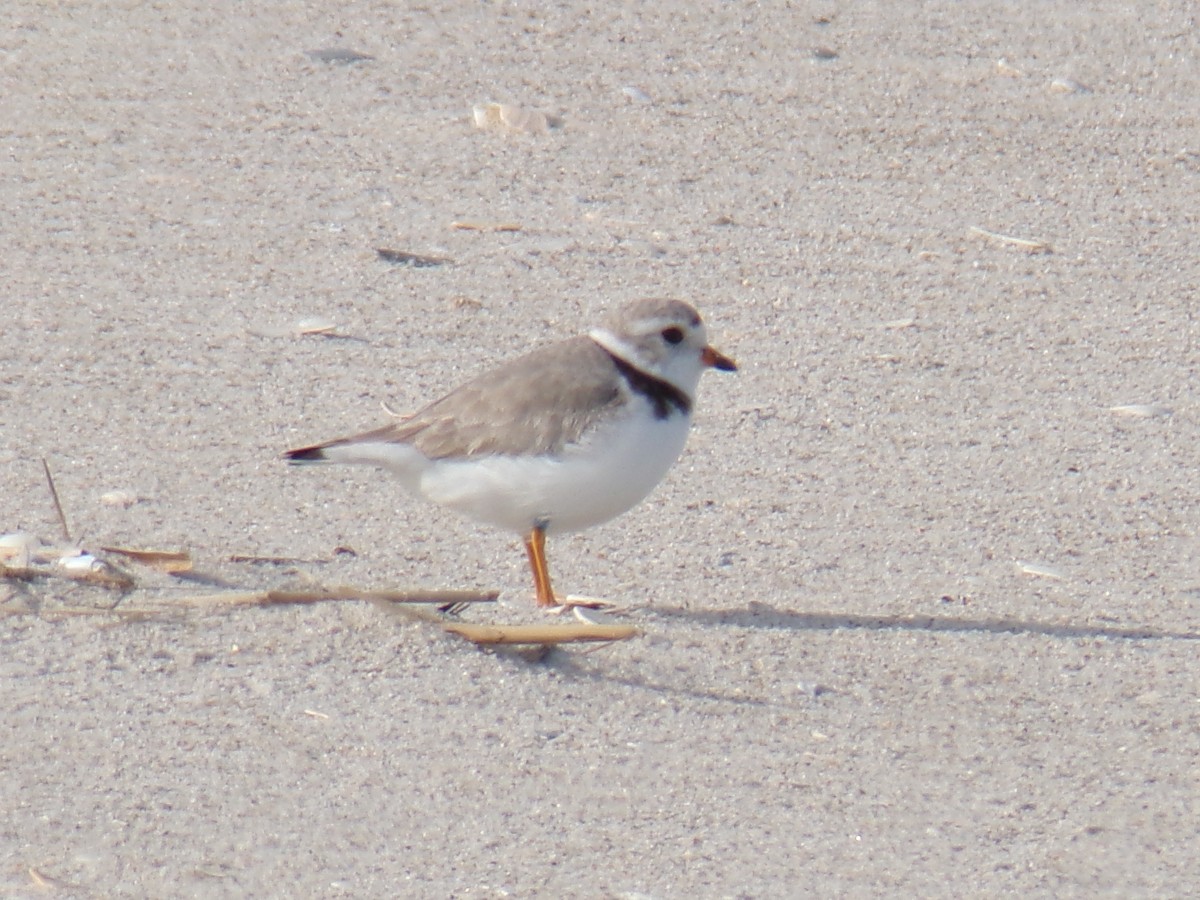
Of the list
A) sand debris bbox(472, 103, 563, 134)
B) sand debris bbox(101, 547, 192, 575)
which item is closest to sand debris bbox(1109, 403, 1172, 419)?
sand debris bbox(472, 103, 563, 134)

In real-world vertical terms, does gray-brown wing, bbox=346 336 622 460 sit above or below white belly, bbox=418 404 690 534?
above

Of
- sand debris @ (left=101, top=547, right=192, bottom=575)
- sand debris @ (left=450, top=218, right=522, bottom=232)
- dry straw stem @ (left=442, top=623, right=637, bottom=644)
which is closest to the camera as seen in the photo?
dry straw stem @ (left=442, top=623, right=637, bottom=644)

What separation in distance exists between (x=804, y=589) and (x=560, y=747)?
3.67 feet

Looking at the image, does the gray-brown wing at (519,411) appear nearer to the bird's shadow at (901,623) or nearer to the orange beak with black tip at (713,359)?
the orange beak with black tip at (713,359)

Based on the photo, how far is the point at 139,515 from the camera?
4.84 meters

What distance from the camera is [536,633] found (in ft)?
13.7

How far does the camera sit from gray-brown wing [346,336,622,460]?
452 centimetres

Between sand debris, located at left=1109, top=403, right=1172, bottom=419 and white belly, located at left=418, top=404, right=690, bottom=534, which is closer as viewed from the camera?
white belly, located at left=418, top=404, right=690, bottom=534

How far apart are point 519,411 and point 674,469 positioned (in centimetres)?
104

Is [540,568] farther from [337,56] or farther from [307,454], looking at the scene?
[337,56]

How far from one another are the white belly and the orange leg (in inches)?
1.1

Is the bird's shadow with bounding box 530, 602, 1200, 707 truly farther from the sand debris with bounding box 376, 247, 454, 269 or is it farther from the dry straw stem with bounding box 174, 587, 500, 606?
the sand debris with bounding box 376, 247, 454, 269

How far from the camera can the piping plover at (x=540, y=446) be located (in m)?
4.48

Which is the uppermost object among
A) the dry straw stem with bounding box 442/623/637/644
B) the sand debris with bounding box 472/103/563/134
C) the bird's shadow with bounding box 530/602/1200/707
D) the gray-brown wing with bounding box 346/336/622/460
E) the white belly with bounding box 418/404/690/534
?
the gray-brown wing with bounding box 346/336/622/460
